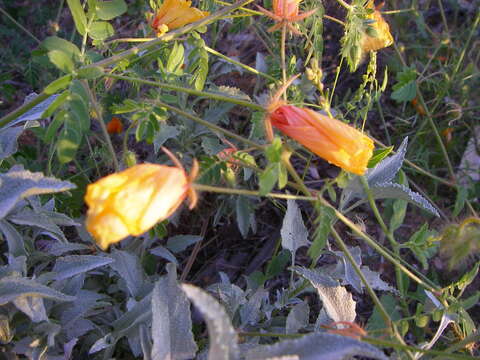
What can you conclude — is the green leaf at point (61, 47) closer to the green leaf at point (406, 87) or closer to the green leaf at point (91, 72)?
the green leaf at point (91, 72)

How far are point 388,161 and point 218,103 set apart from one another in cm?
67

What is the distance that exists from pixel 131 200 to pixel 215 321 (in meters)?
0.26

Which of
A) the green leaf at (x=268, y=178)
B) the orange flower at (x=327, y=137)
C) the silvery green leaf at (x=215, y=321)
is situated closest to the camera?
the silvery green leaf at (x=215, y=321)

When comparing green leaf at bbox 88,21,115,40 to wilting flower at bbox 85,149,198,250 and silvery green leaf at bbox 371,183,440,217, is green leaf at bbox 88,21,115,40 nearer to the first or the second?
wilting flower at bbox 85,149,198,250

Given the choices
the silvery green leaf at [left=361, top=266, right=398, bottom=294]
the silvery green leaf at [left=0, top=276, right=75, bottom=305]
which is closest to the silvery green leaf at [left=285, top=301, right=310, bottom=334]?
the silvery green leaf at [left=361, top=266, right=398, bottom=294]

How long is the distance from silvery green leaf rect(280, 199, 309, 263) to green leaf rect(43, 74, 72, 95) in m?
0.66

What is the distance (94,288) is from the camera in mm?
1670

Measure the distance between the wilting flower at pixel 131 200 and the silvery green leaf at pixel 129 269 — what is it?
501 mm

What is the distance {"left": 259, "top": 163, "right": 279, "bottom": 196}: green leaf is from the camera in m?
1.00

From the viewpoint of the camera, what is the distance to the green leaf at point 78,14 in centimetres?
124

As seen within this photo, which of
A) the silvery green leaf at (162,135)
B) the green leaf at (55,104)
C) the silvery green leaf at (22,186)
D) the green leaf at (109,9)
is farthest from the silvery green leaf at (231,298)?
the green leaf at (109,9)

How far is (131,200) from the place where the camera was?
0.96m

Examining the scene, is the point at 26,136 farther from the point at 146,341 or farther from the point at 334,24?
the point at 334,24

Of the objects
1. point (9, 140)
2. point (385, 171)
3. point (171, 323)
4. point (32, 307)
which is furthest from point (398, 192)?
point (9, 140)
